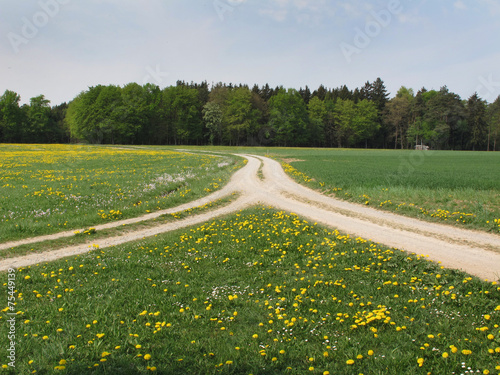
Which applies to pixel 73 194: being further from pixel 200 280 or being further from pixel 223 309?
pixel 223 309

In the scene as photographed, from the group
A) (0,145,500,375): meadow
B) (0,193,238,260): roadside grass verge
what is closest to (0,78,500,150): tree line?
(0,193,238,260): roadside grass verge

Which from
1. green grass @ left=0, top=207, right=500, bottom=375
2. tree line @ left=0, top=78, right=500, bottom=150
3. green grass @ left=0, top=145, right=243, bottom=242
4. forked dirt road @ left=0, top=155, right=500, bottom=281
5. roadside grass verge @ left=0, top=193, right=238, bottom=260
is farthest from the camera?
tree line @ left=0, top=78, right=500, bottom=150

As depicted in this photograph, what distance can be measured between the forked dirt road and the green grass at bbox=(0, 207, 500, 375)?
1.18 m

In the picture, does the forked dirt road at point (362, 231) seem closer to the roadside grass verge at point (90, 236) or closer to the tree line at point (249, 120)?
the roadside grass verge at point (90, 236)

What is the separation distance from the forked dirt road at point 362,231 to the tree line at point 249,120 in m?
86.2

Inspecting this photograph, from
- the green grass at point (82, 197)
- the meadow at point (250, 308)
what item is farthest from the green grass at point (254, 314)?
the green grass at point (82, 197)

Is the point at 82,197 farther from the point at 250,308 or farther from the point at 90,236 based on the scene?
the point at 250,308

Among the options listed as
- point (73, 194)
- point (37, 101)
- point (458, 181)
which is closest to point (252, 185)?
point (73, 194)

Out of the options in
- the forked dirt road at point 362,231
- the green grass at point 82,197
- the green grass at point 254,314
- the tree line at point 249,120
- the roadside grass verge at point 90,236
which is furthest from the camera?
the tree line at point 249,120

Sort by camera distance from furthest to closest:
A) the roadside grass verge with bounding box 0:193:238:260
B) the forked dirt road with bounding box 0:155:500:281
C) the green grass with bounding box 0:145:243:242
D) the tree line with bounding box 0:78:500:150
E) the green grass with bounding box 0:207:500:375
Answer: the tree line with bounding box 0:78:500:150 < the green grass with bounding box 0:145:243:242 < the roadside grass verge with bounding box 0:193:238:260 < the forked dirt road with bounding box 0:155:500:281 < the green grass with bounding box 0:207:500:375

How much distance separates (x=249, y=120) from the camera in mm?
103812

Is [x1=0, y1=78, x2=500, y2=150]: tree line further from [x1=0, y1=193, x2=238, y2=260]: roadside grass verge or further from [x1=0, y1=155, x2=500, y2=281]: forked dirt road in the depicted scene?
[x1=0, y1=193, x2=238, y2=260]: roadside grass verge

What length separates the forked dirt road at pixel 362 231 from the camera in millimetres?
9258

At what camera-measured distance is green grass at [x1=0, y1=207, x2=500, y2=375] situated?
4.81m
